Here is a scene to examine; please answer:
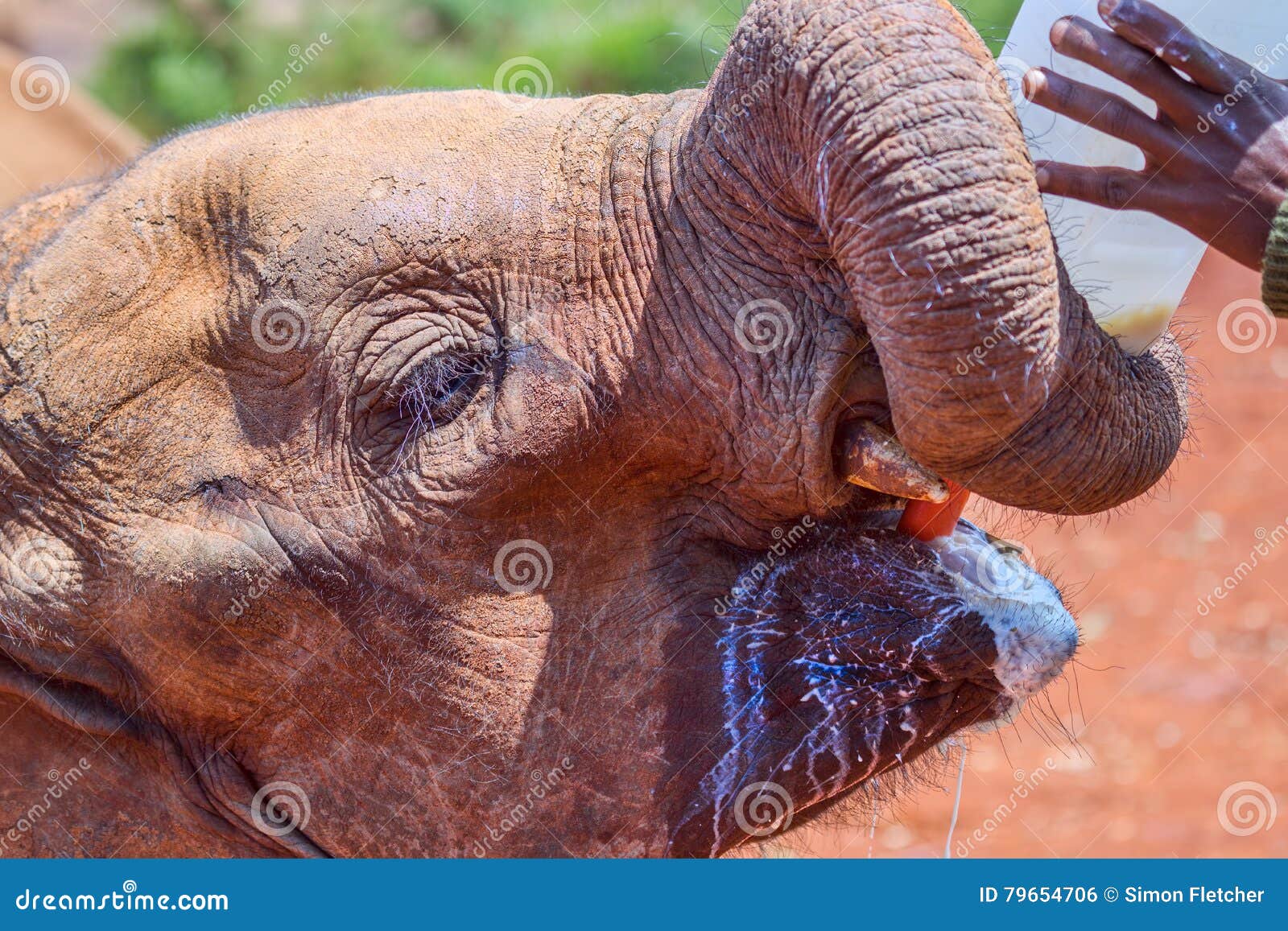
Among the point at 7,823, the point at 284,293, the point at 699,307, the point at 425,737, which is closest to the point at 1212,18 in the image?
the point at 699,307

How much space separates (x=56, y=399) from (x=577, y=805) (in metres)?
1.25

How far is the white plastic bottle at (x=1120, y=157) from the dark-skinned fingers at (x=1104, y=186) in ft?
0.66

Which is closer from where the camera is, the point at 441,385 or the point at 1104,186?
the point at 1104,186

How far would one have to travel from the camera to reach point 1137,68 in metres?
2.50

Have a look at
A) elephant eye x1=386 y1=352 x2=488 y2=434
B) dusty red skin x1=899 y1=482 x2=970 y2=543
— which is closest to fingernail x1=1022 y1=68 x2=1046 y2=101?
dusty red skin x1=899 y1=482 x2=970 y2=543

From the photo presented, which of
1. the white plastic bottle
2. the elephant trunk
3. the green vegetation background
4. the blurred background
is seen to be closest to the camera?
the elephant trunk

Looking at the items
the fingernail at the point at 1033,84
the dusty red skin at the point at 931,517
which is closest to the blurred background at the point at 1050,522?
the fingernail at the point at 1033,84

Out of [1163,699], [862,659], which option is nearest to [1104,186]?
[862,659]

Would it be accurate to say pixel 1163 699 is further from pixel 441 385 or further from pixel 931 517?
pixel 441 385

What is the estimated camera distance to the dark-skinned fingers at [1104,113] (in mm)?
2520

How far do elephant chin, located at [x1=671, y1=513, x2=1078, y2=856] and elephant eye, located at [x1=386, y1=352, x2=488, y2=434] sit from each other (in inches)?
24.5

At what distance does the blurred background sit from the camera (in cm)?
736

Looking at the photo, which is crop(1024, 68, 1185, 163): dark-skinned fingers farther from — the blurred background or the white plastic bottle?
the blurred background

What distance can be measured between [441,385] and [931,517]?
921 millimetres
